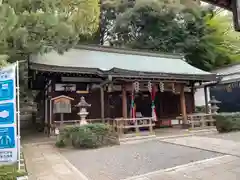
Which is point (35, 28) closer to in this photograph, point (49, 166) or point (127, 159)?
point (49, 166)

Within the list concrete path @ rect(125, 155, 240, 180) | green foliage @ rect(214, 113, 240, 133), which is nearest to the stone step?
green foliage @ rect(214, 113, 240, 133)

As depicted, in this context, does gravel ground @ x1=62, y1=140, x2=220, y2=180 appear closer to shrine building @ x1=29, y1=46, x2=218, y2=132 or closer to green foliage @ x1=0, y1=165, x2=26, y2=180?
green foliage @ x1=0, y1=165, x2=26, y2=180

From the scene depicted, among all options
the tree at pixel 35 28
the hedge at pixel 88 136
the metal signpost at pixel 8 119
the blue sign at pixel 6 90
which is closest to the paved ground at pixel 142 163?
the hedge at pixel 88 136

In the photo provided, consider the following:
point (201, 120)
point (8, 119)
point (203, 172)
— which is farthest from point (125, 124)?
point (8, 119)

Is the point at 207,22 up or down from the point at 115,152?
up

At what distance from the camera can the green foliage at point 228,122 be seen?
10.4 meters

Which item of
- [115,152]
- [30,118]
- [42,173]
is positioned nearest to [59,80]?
[115,152]

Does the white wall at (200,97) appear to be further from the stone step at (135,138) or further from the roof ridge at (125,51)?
the stone step at (135,138)

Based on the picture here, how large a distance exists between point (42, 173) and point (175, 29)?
63.4ft

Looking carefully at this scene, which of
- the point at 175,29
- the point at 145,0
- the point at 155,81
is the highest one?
the point at 145,0

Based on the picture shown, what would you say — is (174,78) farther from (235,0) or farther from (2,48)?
(235,0)

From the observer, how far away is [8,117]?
180 inches

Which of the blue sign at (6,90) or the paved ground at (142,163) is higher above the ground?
the blue sign at (6,90)

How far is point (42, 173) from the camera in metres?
5.03
